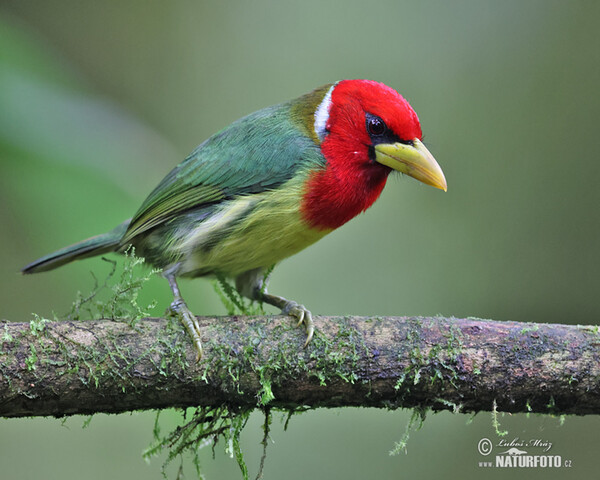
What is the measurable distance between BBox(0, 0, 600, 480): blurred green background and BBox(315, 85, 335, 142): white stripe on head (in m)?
0.94

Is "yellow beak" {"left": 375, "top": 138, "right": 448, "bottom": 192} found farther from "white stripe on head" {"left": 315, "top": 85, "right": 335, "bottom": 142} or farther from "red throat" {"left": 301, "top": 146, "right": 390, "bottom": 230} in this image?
"white stripe on head" {"left": 315, "top": 85, "right": 335, "bottom": 142}

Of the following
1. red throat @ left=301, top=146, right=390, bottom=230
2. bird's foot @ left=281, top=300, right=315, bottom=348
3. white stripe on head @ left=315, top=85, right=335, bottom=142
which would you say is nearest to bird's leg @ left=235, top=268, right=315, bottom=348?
bird's foot @ left=281, top=300, right=315, bottom=348

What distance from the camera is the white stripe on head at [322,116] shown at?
3035 mm

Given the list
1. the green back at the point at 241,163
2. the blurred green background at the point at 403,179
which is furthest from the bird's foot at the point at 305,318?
the blurred green background at the point at 403,179

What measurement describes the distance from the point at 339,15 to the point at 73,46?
2.25 metres

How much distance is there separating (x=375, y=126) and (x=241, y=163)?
22.9 inches

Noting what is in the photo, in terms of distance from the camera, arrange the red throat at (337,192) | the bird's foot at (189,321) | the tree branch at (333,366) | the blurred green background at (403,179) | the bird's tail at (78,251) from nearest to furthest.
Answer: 1. the tree branch at (333,366)
2. the bird's foot at (189,321)
3. the red throat at (337,192)
4. the bird's tail at (78,251)
5. the blurred green background at (403,179)

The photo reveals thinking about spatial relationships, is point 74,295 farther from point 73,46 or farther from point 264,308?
point 73,46

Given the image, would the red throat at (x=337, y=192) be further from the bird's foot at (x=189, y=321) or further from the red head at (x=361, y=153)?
the bird's foot at (x=189, y=321)

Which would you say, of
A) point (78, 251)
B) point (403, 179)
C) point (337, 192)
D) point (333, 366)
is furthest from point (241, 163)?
point (403, 179)

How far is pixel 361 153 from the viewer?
297cm

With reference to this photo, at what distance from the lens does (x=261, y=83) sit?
5.98 meters

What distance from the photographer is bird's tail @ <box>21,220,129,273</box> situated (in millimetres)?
3209

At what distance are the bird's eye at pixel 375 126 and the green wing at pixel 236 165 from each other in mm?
243
